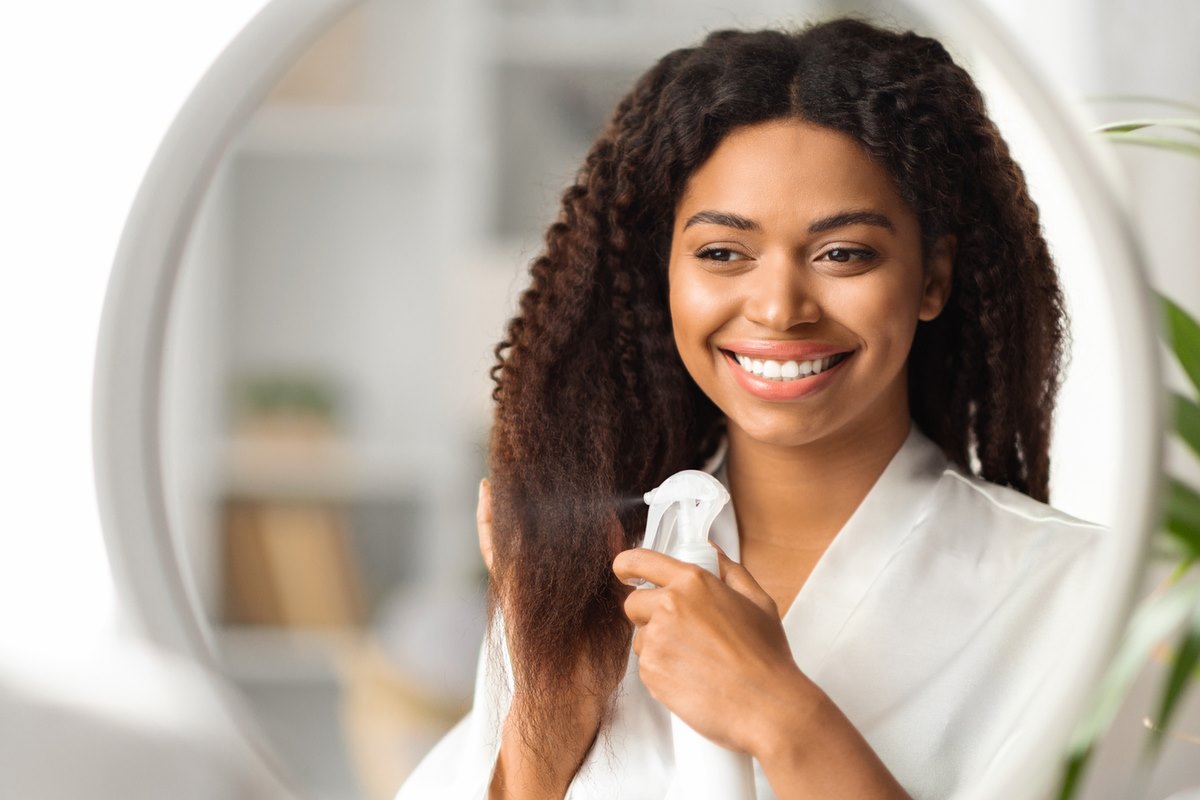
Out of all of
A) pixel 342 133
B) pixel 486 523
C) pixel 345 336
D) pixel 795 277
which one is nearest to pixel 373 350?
pixel 345 336

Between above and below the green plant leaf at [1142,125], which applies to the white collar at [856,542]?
below

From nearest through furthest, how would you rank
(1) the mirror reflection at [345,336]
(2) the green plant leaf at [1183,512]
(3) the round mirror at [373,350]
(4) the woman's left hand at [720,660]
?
(4) the woman's left hand at [720,660] → (2) the green plant leaf at [1183,512] → (3) the round mirror at [373,350] → (1) the mirror reflection at [345,336]

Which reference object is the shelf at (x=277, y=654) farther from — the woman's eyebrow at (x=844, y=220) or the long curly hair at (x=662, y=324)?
the woman's eyebrow at (x=844, y=220)

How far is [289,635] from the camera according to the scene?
100 centimetres

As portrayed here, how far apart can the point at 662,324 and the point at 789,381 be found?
0.07 meters

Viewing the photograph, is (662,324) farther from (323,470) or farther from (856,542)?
(323,470)

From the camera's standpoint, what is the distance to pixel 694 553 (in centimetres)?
41

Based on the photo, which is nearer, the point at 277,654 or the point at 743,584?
the point at 743,584

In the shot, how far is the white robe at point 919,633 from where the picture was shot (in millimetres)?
429

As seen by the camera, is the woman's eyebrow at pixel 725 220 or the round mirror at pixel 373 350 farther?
the round mirror at pixel 373 350

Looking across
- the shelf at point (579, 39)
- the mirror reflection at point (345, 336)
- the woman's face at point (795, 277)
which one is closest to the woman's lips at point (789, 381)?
the woman's face at point (795, 277)

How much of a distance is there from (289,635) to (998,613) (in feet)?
2.30

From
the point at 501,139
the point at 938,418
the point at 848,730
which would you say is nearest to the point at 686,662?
the point at 848,730

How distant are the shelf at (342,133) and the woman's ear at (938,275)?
2.19 feet
